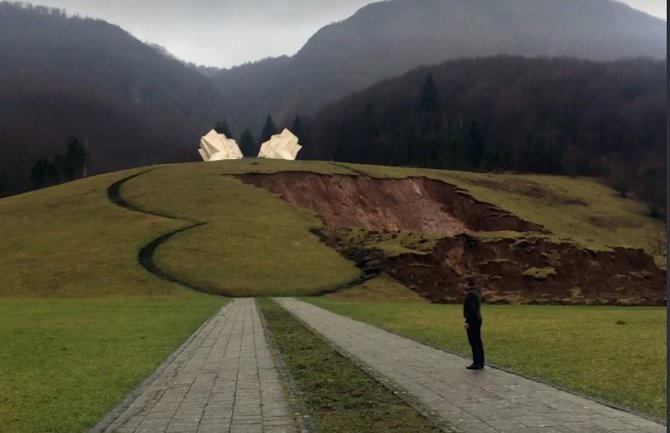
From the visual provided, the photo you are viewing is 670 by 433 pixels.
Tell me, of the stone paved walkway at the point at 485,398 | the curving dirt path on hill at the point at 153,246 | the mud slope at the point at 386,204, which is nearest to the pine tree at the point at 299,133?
the mud slope at the point at 386,204

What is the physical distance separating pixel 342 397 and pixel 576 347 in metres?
10.1

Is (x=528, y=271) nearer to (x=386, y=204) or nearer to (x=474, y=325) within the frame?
(x=386, y=204)

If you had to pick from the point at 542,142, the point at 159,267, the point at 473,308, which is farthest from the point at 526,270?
the point at 542,142

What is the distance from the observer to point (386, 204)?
8650 centimetres

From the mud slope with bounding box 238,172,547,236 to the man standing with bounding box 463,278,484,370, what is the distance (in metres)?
62.8

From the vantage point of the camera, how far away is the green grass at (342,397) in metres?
10.7

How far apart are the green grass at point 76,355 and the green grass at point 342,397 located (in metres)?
4.04

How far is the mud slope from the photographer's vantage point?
271 ft

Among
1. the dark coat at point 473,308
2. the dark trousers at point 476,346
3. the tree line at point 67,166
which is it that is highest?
the tree line at point 67,166

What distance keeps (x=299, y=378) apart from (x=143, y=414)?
4358 mm

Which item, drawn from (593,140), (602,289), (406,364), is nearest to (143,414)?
(406,364)

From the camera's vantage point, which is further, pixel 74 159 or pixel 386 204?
pixel 74 159

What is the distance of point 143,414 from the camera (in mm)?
11664

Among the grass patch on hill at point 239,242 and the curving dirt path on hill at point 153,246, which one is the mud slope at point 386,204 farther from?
the curving dirt path on hill at point 153,246
